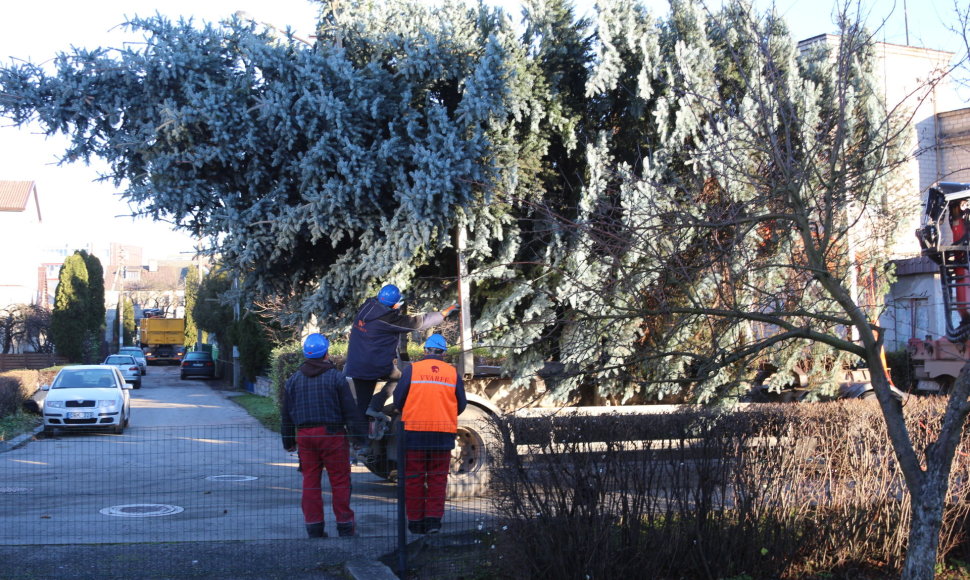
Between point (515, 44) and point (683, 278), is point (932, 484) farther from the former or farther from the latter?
point (515, 44)

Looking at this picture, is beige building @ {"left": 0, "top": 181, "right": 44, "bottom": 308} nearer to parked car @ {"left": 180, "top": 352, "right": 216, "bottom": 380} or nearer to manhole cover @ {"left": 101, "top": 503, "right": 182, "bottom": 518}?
parked car @ {"left": 180, "top": 352, "right": 216, "bottom": 380}

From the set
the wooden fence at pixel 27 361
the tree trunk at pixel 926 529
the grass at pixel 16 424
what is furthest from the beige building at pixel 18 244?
the tree trunk at pixel 926 529

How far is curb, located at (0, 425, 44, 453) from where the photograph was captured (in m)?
16.2

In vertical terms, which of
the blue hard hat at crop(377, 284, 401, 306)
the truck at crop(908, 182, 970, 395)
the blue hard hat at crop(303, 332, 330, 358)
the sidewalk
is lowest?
the sidewalk

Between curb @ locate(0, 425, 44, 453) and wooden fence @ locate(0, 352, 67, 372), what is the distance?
2623cm

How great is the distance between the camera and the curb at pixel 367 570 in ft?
21.1

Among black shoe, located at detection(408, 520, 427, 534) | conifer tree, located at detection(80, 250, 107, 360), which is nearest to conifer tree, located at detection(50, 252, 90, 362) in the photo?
conifer tree, located at detection(80, 250, 107, 360)

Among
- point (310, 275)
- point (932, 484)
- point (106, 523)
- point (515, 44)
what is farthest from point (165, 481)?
point (932, 484)

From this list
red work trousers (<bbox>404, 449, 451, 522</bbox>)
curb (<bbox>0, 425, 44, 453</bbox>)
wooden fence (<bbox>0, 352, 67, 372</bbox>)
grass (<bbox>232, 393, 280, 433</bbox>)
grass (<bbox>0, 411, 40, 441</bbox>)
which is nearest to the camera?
red work trousers (<bbox>404, 449, 451, 522</bbox>)

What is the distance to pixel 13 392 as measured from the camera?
21156mm

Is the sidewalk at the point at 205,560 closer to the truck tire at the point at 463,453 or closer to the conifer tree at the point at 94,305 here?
the truck tire at the point at 463,453

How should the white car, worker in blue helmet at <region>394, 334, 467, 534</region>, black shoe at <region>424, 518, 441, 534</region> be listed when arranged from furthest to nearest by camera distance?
1. the white car
2. worker in blue helmet at <region>394, 334, 467, 534</region>
3. black shoe at <region>424, 518, 441, 534</region>

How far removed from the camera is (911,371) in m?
16.6

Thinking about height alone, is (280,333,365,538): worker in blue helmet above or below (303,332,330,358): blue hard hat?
below
